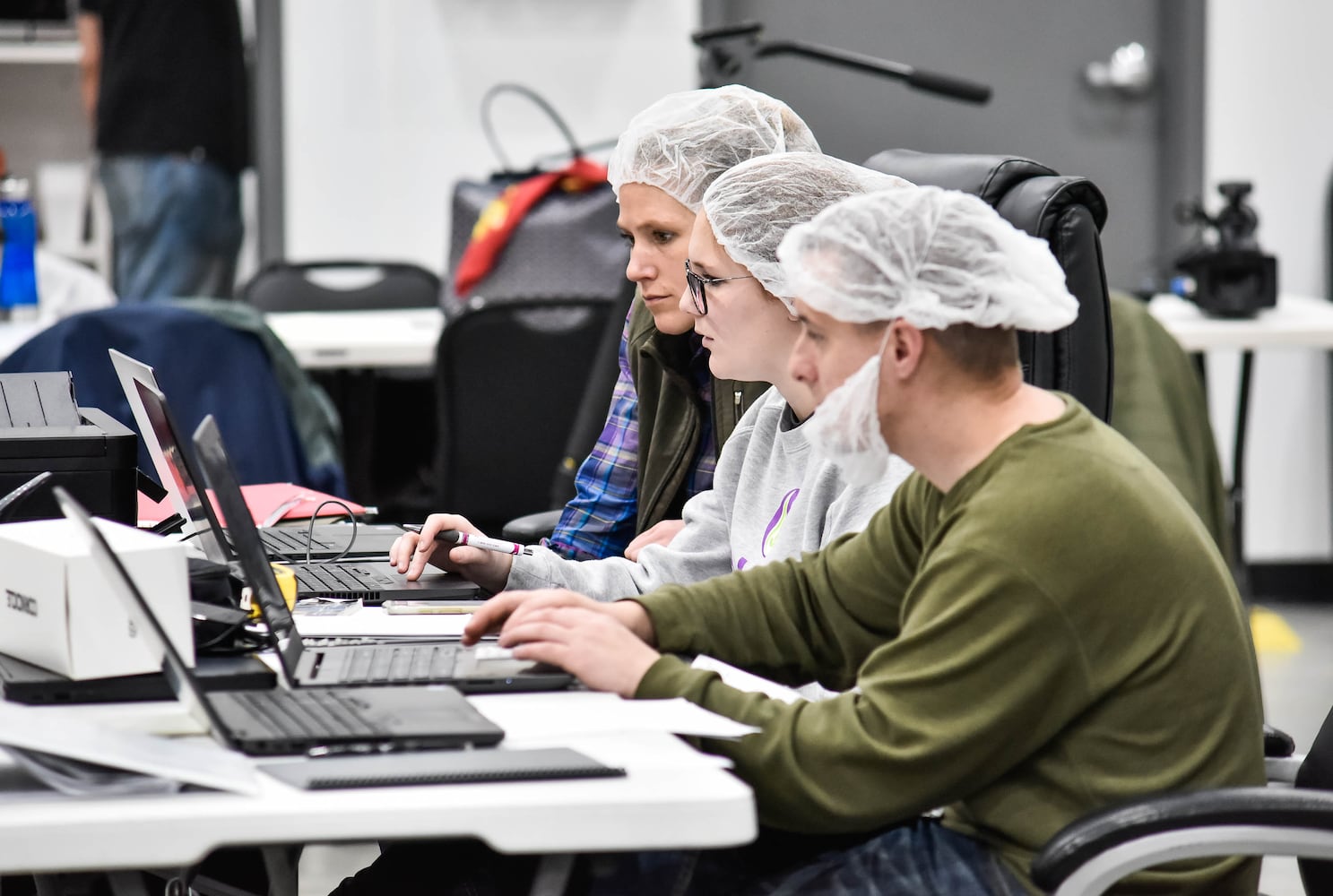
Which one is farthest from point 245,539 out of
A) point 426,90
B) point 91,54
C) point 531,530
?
point 91,54

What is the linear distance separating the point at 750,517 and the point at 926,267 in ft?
1.87

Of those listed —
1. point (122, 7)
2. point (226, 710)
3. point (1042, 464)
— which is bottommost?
point (226, 710)

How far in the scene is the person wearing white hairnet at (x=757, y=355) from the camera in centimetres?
177

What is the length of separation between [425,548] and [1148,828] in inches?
35.7

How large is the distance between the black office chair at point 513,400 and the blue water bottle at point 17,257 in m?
1.01

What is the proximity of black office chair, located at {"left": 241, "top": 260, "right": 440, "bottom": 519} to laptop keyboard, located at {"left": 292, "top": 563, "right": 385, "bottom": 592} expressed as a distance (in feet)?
6.47

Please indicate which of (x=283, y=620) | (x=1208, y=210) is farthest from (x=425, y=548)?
(x=1208, y=210)

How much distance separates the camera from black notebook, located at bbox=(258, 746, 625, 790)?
1087mm

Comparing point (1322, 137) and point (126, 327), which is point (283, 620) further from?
point (1322, 137)

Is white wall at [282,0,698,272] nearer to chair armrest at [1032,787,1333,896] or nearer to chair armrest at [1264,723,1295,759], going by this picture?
chair armrest at [1264,723,1295,759]

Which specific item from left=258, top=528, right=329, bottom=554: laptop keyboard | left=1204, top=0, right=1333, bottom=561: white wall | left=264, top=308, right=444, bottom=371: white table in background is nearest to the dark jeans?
left=258, top=528, right=329, bottom=554: laptop keyboard

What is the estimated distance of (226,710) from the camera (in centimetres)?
123

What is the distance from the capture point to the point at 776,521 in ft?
5.92

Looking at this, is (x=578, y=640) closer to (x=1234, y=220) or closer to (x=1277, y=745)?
(x=1277, y=745)
